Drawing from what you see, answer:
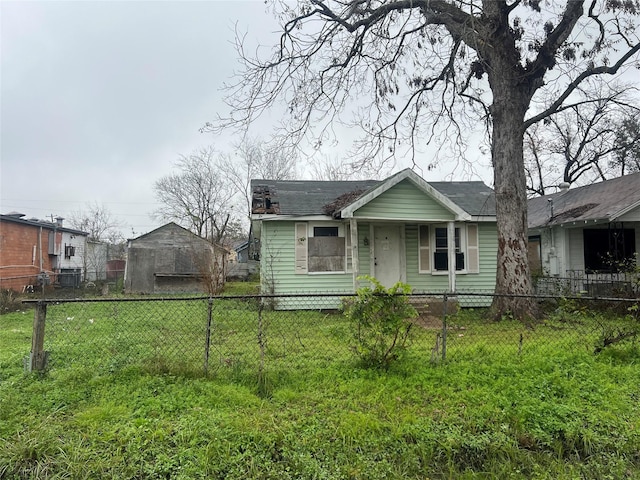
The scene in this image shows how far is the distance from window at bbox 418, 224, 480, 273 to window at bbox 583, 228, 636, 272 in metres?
5.04

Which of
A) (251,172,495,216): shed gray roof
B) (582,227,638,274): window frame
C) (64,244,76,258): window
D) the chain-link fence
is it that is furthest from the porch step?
(64,244,76,258): window

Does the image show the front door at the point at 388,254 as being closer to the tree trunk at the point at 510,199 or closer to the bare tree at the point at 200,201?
the tree trunk at the point at 510,199

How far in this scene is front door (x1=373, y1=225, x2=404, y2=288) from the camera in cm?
1107

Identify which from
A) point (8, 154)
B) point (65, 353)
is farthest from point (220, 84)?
point (8, 154)

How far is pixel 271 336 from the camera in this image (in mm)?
6414

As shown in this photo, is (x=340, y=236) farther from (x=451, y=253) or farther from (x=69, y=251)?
(x=69, y=251)

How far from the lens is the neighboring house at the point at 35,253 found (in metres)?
15.9

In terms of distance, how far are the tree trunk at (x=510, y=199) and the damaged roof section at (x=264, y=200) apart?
19.8 ft

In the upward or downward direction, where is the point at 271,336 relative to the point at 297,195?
downward

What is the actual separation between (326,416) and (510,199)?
786 cm

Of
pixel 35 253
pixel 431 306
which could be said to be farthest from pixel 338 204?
pixel 35 253

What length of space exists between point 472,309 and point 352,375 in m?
8.13

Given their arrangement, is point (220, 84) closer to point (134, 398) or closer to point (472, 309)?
point (134, 398)

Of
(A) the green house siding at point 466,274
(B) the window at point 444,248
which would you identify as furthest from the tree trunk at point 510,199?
(B) the window at point 444,248
